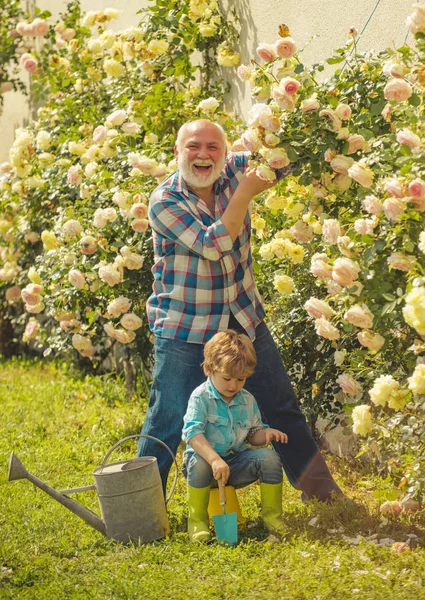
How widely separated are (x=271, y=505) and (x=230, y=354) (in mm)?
618

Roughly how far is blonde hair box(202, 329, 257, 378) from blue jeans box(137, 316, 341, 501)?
205mm

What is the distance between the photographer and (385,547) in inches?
145

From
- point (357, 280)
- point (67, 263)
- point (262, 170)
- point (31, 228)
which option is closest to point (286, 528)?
point (357, 280)

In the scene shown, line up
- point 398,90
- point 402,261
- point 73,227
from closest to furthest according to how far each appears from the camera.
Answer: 1. point 402,261
2. point 398,90
3. point 73,227

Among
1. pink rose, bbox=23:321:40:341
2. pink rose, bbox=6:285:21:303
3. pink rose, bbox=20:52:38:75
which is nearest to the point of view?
pink rose, bbox=23:321:40:341

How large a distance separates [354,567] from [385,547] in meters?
0.22

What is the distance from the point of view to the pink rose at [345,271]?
3430 mm

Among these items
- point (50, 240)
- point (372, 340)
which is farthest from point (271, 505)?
point (50, 240)

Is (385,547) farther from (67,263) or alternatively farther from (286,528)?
(67,263)

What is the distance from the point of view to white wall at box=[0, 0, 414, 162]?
455 centimetres

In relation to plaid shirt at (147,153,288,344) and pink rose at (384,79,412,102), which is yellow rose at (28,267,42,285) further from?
pink rose at (384,79,412,102)

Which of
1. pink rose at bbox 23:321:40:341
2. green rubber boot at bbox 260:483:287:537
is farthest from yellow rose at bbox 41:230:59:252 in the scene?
green rubber boot at bbox 260:483:287:537

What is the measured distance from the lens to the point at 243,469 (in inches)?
156

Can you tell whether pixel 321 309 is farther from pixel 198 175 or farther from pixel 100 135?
pixel 100 135
